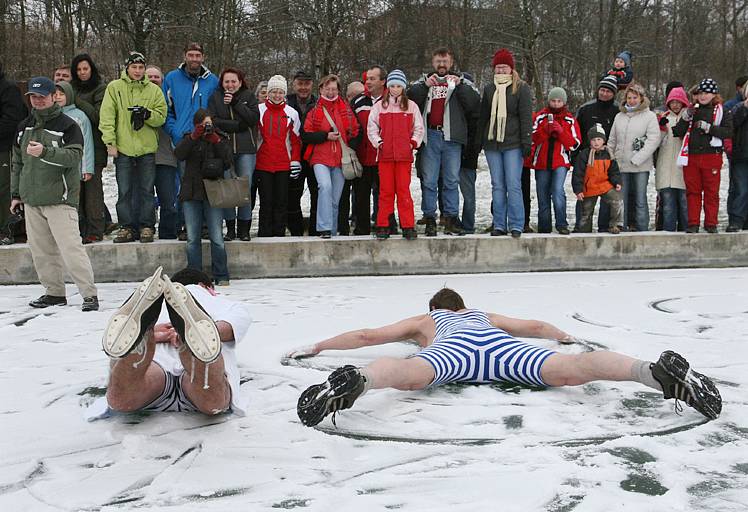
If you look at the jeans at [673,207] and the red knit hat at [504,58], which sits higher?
the red knit hat at [504,58]

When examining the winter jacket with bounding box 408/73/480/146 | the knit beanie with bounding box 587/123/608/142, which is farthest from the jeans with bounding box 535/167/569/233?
the winter jacket with bounding box 408/73/480/146

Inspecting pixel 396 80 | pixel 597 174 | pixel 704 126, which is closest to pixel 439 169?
pixel 396 80

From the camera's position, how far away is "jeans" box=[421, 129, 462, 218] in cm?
886

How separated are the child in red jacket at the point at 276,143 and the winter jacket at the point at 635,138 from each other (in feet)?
12.6

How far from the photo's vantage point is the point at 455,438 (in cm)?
358

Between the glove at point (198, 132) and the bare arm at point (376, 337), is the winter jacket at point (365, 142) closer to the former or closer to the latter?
the glove at point (198, 132)

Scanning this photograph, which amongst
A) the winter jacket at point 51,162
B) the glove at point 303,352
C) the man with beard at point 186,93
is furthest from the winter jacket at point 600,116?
the winter jacket at point 51,162

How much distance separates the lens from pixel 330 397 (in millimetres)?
3521

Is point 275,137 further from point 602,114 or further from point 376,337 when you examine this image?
point 376,337

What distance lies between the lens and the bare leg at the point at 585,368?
3914 millimetres

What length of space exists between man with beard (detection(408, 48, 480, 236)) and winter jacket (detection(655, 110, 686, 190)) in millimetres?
2491

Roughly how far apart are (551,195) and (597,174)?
60 centimetres

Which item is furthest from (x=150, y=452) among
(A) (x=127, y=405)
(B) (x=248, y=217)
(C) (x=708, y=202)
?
(C) (x=708, y=202)

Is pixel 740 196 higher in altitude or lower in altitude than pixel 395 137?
lower
